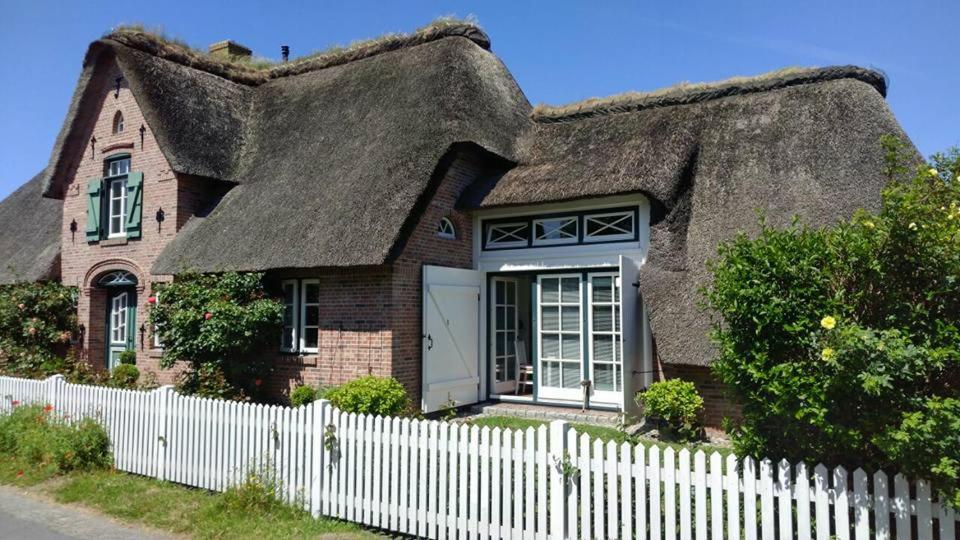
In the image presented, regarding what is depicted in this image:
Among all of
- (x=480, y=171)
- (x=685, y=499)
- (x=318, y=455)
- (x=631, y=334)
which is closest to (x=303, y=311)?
(x=480, y=171)

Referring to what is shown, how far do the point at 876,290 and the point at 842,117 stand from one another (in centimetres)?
715

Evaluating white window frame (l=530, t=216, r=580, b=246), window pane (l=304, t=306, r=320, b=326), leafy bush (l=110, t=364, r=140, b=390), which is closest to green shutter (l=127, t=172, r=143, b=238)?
leafy bush (l=110, t=364, r=140, b=390)

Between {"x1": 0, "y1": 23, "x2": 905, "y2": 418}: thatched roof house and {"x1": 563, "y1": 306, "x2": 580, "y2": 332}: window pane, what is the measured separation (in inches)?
10.9

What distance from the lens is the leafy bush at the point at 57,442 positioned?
Result: 7.58 metres

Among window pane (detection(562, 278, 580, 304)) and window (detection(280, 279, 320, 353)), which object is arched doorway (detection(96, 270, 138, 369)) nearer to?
window (detection(280, 279, 320, 353))

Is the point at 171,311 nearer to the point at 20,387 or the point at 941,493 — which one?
the point at 20,387

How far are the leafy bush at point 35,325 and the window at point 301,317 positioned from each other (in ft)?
18.2

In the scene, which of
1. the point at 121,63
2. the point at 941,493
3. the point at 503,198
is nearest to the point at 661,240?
the point at 503,198

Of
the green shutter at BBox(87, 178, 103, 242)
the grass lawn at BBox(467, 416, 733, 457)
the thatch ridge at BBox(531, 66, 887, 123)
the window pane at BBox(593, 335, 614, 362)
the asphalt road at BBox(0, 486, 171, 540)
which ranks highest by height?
the thatch ridge at BBox(531, 66, 887, 123)

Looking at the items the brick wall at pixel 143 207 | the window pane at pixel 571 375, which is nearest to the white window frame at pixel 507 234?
the window pane at pixel 571 375

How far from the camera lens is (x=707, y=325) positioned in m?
9.03

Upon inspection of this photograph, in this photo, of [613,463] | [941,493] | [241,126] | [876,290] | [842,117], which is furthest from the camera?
[241,126]

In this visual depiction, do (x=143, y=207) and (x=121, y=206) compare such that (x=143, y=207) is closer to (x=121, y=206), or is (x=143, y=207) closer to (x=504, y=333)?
(x=121, y=206)

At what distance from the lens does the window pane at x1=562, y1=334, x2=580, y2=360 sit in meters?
11.1
